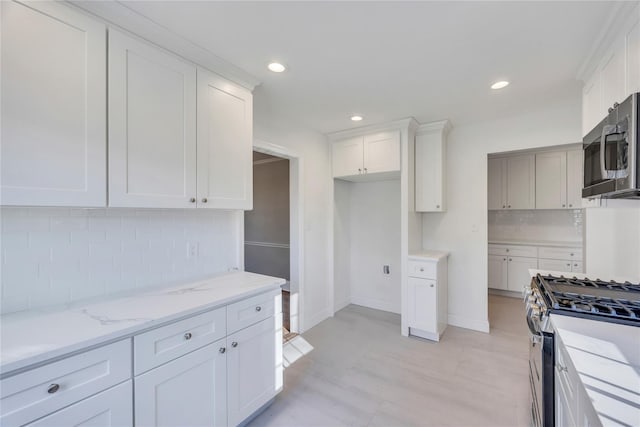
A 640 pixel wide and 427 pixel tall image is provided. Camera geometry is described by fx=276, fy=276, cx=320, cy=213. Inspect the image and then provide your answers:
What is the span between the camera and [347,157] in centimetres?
359

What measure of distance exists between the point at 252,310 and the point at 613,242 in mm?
2686

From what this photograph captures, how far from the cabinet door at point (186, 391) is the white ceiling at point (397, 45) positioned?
1.83 meters

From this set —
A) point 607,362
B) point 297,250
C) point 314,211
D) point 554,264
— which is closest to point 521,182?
point 554,264

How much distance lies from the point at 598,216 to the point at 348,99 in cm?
228

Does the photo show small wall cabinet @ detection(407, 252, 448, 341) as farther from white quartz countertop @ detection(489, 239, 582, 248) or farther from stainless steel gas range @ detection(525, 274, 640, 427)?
white quartz countertop @ detection(489, 239, 582, 248)

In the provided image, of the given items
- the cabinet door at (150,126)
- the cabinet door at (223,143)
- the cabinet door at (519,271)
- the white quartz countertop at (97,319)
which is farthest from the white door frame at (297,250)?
the cabinet door at (519,271)

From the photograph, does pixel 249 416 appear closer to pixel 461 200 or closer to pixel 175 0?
pixel 175 0

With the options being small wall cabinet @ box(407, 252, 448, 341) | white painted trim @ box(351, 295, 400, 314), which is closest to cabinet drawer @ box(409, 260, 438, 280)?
small wall cabinet @ box(407, 252, 448, 341)

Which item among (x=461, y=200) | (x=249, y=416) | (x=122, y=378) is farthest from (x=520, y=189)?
(x=122, y=378)

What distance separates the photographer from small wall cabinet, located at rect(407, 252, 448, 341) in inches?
118

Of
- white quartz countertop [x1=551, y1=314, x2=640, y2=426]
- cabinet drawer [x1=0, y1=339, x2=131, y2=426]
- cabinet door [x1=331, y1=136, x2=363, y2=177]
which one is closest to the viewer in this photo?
white quartz countertop [x1=551, y1=314, x2=640, y2=426]

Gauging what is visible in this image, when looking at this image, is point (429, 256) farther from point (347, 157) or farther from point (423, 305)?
point (347, 157)

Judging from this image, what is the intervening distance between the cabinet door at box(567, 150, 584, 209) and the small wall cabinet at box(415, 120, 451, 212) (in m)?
2.42

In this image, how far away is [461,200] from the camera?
134 inches
